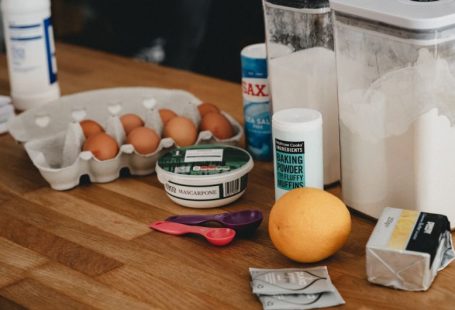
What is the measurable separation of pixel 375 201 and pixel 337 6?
32 cm

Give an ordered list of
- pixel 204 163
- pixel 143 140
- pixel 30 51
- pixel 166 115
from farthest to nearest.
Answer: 1. pixel 30 51
2. pixel 166 115
3. pixel 143 140
4. pixel 204 163

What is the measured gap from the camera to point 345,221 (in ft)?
4.00

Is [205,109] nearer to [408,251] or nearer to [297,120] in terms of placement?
[297,120]

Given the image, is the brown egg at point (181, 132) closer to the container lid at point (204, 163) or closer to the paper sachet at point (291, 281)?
the container lid at point (204, 163)

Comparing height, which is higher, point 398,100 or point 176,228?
point 398,100

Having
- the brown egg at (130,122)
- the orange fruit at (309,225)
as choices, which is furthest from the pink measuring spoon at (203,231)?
the brown egg at (130,122)

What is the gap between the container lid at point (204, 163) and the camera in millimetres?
1431

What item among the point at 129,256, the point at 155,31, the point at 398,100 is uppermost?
the point at 398,100

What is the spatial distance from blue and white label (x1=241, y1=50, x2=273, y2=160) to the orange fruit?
0.40 meters

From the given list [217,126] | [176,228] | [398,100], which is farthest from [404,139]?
[217,126]

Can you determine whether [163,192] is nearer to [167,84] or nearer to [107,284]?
[107,284]

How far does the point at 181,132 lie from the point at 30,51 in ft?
1.84

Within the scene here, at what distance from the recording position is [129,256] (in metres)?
1.29

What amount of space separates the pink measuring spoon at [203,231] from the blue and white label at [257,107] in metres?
0.33
